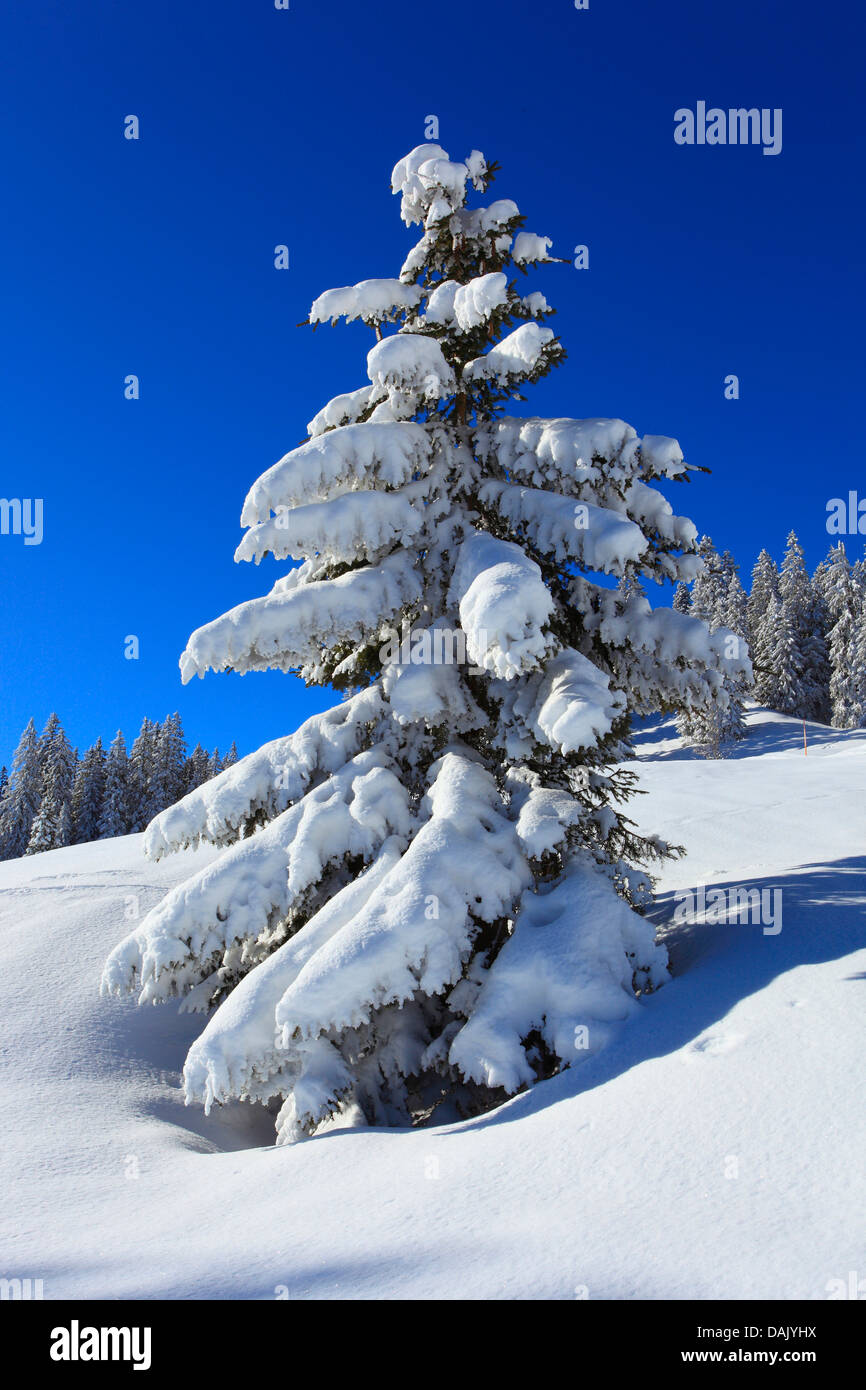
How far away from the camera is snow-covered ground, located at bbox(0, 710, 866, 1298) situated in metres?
3.03

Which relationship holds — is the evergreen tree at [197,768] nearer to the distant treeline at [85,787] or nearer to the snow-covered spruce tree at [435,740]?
the distant treeline at [85,787]

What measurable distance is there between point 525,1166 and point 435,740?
156 inches

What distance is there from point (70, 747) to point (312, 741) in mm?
→ 56079

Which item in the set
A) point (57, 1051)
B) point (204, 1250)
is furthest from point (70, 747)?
point (204, 1250)

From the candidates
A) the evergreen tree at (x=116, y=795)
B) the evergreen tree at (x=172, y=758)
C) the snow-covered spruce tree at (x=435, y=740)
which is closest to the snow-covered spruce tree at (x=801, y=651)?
the evergreen tree at (x=172, y=758)

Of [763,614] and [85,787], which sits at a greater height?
[763,614]

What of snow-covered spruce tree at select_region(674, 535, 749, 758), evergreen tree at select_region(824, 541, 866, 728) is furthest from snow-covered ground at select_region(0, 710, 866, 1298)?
evergreen tree at select_region(824, 541, 866, 728)

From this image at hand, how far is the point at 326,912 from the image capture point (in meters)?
5.86

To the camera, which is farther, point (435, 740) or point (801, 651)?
point (801, 651)

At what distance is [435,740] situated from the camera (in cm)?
739

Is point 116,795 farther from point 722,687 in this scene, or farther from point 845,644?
point 722,687

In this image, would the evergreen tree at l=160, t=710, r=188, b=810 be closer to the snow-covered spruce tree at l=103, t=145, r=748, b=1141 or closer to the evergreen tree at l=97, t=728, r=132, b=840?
the evergreen tree at l=97, t=728, r=132, b=840

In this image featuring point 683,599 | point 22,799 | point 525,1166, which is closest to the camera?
point 525,1166

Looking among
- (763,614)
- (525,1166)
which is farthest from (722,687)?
(763,614)
